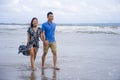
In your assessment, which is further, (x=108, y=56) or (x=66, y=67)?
(x=108, y=56)

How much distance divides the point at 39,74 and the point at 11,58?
366 cm

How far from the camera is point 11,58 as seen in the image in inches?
504

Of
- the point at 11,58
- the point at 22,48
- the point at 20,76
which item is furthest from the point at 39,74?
the point at 11,58

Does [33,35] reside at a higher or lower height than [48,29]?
lower

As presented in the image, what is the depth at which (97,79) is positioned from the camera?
28.6ft

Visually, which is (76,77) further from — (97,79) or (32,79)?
(32,79)

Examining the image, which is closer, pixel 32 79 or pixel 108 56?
pixel 32 79

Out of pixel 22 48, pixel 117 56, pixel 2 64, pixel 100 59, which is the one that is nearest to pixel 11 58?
pixel 2 64

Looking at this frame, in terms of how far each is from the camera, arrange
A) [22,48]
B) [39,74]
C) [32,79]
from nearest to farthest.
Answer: [32,79]
[39,74]
[22,48]

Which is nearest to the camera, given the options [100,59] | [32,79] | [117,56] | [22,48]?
[32,79]

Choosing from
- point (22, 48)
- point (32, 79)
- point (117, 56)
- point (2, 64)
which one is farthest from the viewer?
point (117, 56)

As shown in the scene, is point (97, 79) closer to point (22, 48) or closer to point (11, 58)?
point (22, 48)

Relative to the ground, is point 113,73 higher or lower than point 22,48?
lower

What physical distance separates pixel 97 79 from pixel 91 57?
15.0ft
